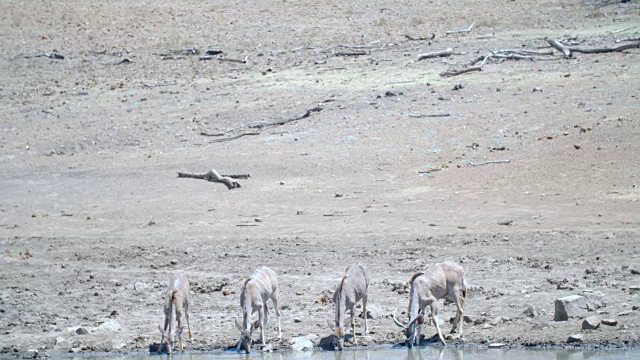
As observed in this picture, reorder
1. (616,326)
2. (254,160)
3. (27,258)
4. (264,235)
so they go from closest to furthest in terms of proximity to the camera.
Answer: (616,326) < (27,258) < (264,235) < (254,160)

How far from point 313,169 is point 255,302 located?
878cm

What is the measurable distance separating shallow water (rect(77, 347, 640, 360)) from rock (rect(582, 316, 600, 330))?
367mm

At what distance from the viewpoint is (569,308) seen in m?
11.4

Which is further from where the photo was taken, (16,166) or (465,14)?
(465,14)

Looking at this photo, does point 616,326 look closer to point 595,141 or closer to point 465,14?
point 595,141

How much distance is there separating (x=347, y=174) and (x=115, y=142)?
692 cm

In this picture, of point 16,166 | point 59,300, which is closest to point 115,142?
point 16,166

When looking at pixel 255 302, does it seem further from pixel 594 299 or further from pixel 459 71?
pixel 459 71

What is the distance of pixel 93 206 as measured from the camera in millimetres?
18391

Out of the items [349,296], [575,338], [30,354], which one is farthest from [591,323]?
[30,354]

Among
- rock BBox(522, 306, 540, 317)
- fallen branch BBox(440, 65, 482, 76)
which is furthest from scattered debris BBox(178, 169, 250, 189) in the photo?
rock BBox(522, 306, 540, 317)

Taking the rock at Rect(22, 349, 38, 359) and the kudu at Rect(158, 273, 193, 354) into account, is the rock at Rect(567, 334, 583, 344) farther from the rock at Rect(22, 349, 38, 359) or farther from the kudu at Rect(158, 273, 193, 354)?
the rock at Rect(22, 349, 38, 359)

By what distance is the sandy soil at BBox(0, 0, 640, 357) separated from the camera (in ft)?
41.7

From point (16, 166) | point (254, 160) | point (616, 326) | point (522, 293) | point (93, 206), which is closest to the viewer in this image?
point (616, 326)
